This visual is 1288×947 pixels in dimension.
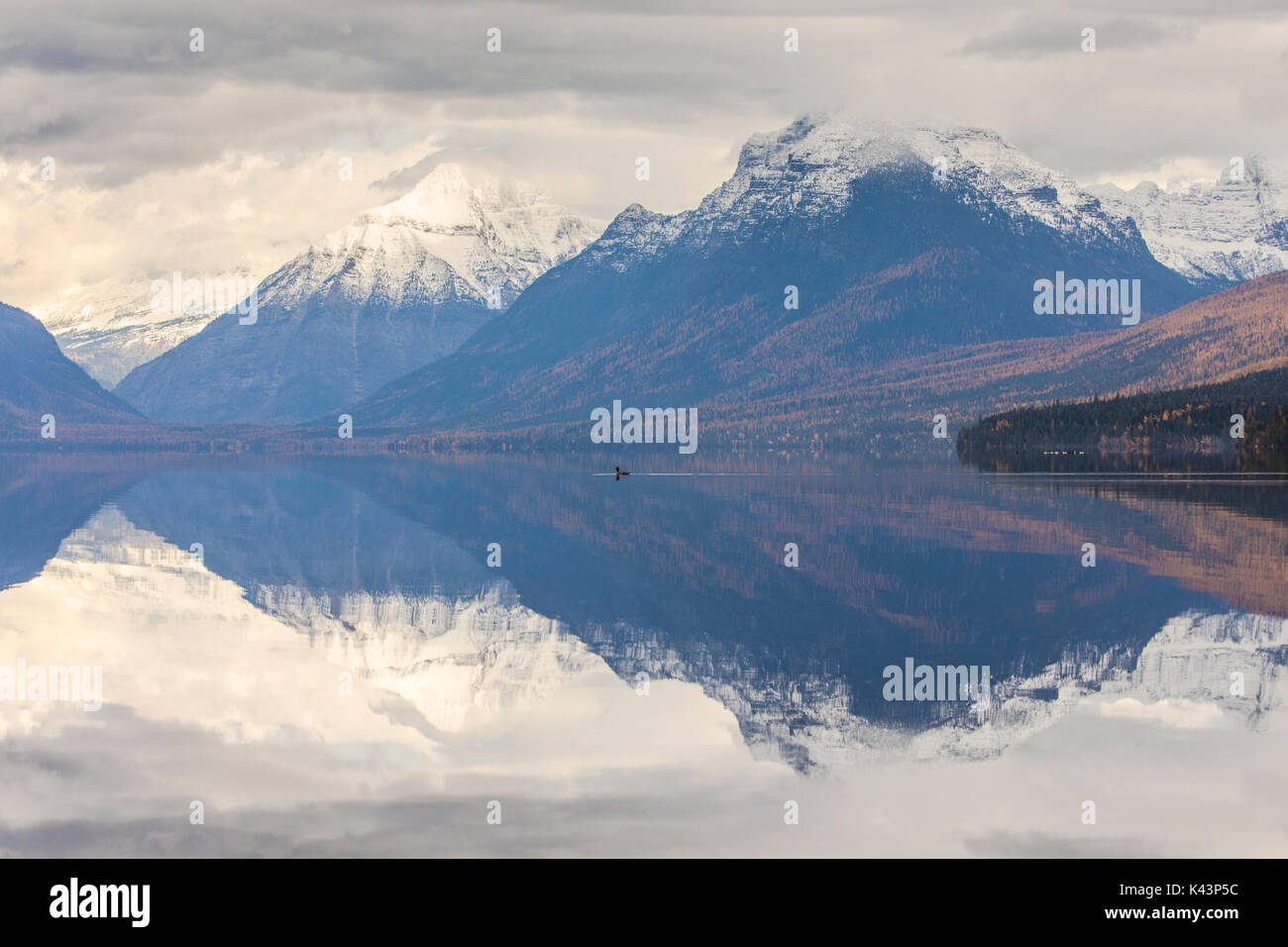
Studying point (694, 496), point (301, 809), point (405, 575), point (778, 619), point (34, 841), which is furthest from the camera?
point (694, 496)

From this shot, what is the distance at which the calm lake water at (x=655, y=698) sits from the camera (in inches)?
1117

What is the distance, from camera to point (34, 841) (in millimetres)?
27453

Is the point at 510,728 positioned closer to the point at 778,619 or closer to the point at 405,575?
the point at 778,619

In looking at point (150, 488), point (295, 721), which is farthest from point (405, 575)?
point (150, 488)

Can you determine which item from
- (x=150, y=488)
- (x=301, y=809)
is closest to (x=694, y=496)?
(x=150, y=488)

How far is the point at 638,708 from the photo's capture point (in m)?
38.4

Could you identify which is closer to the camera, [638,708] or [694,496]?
[638,708]

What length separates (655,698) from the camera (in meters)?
39.6

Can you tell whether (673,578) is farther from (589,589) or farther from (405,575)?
(405,575)

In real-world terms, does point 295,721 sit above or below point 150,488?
below

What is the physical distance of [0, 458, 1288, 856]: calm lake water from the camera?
2838 centimetres
